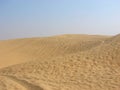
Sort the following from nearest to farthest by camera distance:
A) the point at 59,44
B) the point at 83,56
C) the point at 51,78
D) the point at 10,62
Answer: the point at 51,78 → the point at 83,56 → the point at 10,62 → the point at 59,44

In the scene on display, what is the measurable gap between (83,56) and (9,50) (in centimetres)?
1154

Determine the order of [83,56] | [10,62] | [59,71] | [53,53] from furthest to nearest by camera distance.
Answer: [53,53] → [10,62] → [83,56] → [59,71]

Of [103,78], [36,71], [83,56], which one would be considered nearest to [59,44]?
[83,56]

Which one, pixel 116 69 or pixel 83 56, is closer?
pixel 116 69

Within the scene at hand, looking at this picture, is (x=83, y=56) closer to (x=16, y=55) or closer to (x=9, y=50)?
(x=16, y=55)

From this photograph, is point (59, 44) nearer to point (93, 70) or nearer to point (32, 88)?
point (93, 70)

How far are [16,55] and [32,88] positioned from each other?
1129 cm

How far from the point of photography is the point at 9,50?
2161cm

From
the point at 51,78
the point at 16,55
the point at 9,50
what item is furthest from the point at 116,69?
the point at 9,50

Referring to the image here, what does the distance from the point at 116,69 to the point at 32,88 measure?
3459mm

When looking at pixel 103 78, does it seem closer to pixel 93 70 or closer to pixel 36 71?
pixel 93 70

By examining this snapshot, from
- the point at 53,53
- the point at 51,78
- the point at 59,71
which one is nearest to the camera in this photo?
the point at 51,78

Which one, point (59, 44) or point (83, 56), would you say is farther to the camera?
point (59, 44)

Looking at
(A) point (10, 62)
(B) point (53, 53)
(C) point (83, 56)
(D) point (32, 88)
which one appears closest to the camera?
(D) point (32, 88)
